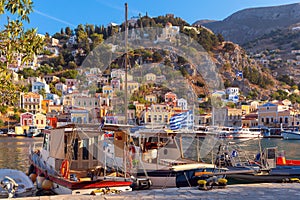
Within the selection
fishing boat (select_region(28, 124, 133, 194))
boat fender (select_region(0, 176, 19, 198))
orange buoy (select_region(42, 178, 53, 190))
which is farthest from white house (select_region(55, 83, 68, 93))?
boat fender (select_region(0, 176, 19, 198))

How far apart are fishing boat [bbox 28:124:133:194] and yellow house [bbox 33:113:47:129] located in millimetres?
53726

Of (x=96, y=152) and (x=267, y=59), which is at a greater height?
(x=267, y=59)

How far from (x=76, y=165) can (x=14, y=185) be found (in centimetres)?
213

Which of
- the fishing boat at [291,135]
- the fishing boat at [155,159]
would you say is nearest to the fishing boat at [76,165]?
the fishing boat at [155,159]

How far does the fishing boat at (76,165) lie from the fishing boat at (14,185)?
712 mm

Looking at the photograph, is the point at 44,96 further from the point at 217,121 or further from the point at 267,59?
the point at 267,59

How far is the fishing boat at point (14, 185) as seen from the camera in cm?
838

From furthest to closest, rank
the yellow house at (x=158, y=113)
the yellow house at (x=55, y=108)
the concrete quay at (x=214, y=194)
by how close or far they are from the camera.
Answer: the yellow house at (x=55, y=108) < the yellow house at (x=158, y=113) < the concrete quay at (x=214, y=194)

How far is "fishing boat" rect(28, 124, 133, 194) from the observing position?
8.61 meters

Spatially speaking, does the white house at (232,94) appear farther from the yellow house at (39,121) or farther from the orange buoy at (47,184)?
the orange buoy at (47,184)

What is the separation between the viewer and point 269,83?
370ft

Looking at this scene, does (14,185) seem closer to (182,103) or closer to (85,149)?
(85,149)

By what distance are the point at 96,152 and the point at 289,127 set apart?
58561mm

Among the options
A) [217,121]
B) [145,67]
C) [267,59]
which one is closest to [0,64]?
[145,67]
